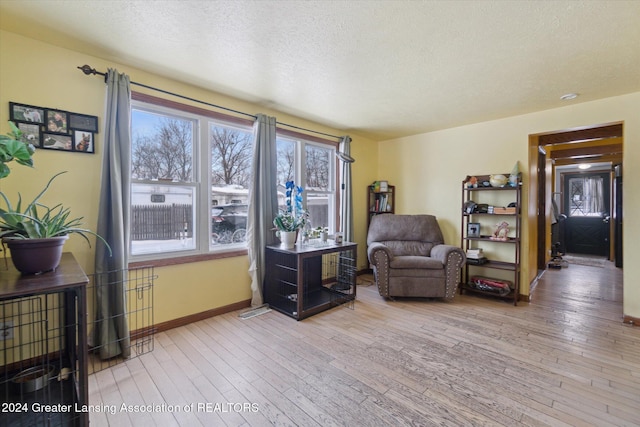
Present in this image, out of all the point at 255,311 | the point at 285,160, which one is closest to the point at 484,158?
the point at 285,160

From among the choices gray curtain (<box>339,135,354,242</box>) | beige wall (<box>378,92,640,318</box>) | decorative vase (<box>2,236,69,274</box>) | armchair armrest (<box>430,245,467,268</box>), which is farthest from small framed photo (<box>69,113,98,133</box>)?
beige wall (<box>378,92,640,318</box>)

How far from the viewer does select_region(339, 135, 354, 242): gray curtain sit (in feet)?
14.5

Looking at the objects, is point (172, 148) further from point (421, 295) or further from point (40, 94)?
point (421, 295)

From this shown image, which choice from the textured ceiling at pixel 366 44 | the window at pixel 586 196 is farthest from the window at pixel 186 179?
the window at pixel 586 196

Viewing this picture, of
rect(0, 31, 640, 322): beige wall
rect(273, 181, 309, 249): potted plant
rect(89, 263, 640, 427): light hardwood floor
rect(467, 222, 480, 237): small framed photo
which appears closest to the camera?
rect(89, 263, 640, 427): light hardwood floor

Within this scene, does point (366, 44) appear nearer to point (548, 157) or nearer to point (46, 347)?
point (46, 347)

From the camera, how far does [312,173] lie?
426 centimetres

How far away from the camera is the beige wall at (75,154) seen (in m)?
2.02

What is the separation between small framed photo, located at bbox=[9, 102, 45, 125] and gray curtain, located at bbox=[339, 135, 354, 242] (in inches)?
133

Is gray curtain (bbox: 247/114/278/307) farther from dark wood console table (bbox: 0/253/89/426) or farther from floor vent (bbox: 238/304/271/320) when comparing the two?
dark wood console table (bbox: 0/253/89/426)

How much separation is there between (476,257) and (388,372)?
243 centimetres

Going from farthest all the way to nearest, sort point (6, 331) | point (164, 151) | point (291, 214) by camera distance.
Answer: point (291, 214) < point (164, 151) < point (6, 331)

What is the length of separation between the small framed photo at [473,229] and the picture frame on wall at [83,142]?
440 centimetres

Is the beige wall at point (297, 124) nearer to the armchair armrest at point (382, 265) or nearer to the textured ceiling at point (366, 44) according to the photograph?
the textured ceiling at point (366, 44)
